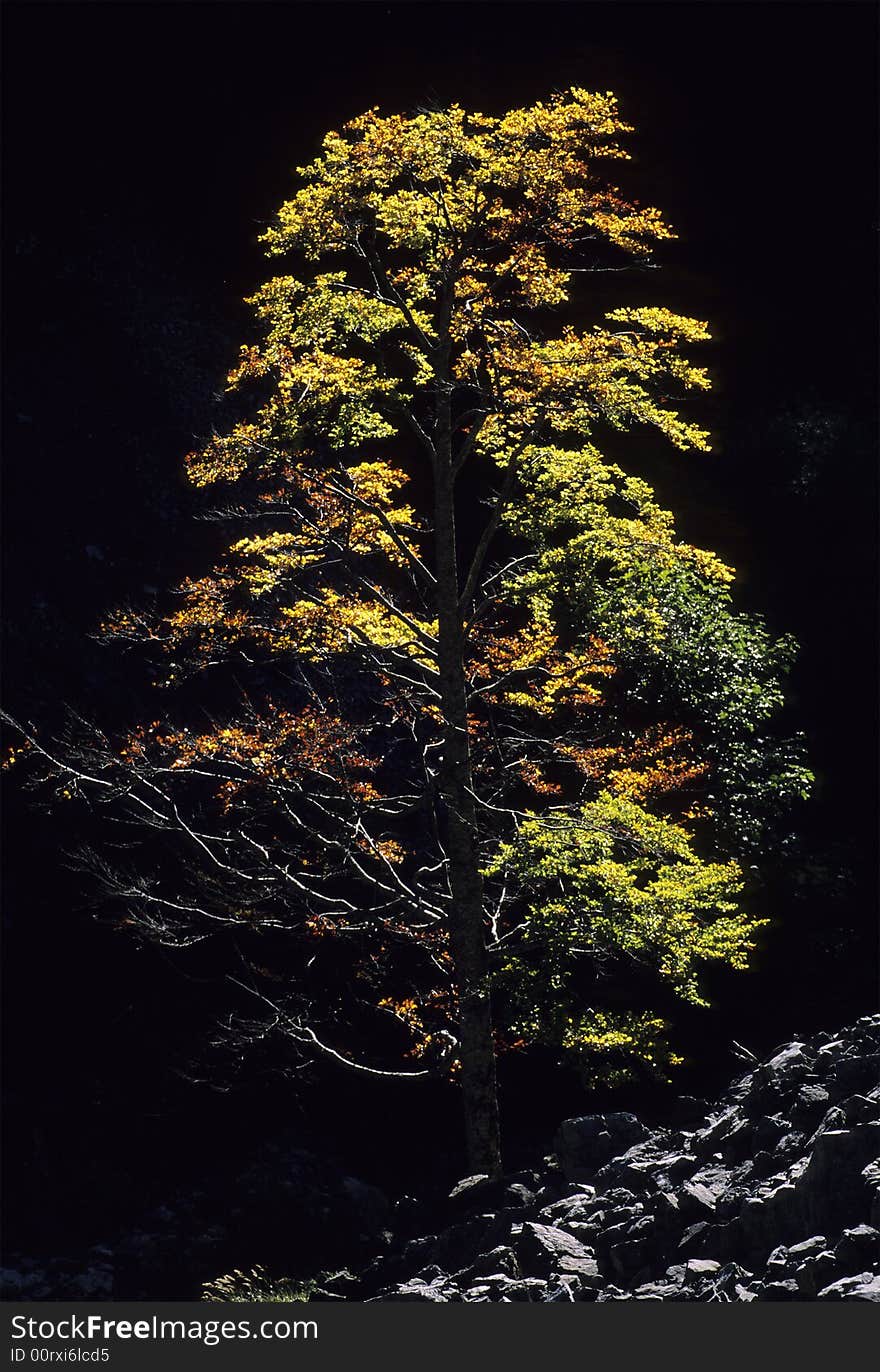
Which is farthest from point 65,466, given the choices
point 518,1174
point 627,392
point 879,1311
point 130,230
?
point 879,1311

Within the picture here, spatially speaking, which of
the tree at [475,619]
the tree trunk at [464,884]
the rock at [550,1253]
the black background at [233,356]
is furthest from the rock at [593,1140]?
the black background at [233,356]

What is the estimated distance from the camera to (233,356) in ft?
62.4

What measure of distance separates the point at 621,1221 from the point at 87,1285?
6037mm

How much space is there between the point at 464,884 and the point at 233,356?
10.9 m

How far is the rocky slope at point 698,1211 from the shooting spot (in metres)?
6.54

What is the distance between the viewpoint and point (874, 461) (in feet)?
55.4

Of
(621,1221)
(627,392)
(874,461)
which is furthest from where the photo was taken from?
(874,461)

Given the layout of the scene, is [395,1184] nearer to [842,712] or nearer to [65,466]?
[842,712]

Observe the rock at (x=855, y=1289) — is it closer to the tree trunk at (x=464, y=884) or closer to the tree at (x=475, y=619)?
the tree at (x=475, y=619)

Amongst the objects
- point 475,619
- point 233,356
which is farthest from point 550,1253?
point 233,356

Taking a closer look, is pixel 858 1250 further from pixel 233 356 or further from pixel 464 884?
pixel 233 356

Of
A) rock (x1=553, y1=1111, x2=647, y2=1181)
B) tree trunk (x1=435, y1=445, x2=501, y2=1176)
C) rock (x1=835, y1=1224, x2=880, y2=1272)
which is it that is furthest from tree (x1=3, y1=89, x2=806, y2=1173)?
rock (x1=835, y1=1224, x2=880, y2=1272)

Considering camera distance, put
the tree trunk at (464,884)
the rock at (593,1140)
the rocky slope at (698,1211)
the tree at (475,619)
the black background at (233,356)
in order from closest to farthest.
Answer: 1. the rocky slope at (698,1211)
2. the rock at (593,1140)
3. the tree at (475,619)
4. the tree trunk at (464,884)
5. the black background at (233,356)

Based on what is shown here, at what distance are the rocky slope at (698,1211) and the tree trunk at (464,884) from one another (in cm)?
73
